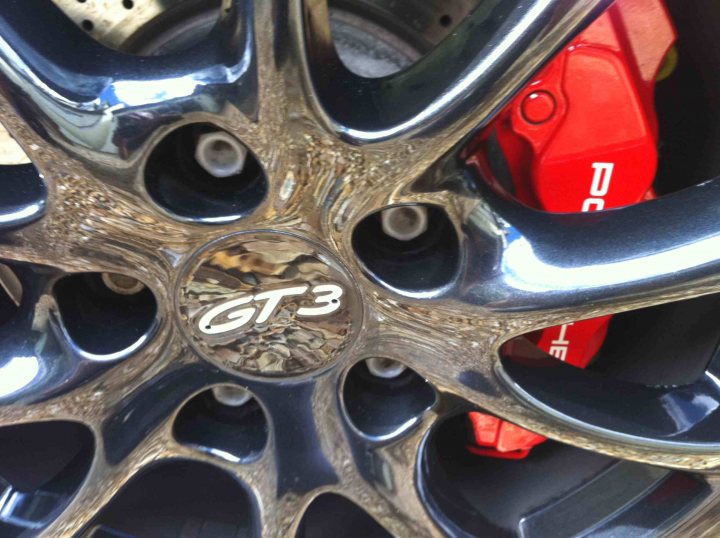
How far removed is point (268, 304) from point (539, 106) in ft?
0.98

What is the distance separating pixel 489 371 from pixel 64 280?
41 centimetres

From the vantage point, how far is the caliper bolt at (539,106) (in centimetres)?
77

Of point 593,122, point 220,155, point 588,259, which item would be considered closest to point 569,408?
point 588,259

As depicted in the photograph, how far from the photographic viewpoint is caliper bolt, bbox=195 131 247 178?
0.74 m

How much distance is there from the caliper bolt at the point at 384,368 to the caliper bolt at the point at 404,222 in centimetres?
15

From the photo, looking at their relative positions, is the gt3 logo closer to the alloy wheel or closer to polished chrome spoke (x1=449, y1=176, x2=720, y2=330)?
the alloy wheel

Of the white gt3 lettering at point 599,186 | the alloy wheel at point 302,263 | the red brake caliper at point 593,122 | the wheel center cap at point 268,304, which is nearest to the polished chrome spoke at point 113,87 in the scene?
the alloy wheel at point 302,263

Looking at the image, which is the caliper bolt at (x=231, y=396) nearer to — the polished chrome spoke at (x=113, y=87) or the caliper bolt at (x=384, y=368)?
the caliper bolt at (x=384, y=368)

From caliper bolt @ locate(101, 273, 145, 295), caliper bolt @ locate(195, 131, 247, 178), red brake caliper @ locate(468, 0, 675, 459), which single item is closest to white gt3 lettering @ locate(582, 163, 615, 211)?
red brake caliper @ locate(468, 0, 675, 459)


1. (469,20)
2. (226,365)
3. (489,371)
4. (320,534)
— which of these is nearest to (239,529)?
(320,534)

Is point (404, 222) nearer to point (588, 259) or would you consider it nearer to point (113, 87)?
point (588, 259)

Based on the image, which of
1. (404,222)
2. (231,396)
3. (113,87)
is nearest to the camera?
(113,87)

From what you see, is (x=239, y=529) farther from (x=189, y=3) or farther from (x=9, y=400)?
(x=189, y=3)

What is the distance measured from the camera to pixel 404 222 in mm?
768
